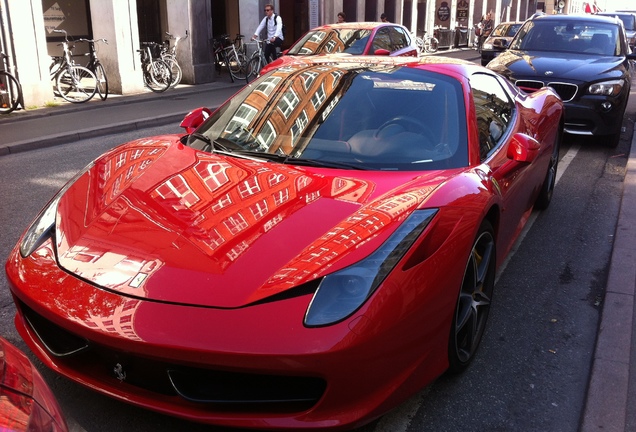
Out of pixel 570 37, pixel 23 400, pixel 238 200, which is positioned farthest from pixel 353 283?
pixel 570 37

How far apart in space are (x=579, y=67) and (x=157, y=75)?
32.6 feet

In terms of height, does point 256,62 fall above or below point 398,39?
below

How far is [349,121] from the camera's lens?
3781 mm

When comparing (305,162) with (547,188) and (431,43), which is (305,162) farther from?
(431,43)

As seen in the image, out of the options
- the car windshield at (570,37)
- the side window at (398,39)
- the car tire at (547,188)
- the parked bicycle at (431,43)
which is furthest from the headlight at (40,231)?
the parked bicycle at (431,43)

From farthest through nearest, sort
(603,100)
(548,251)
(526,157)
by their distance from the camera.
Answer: (603,100), (548,251), (526,157)

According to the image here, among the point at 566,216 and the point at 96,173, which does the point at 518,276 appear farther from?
the point at 96,173

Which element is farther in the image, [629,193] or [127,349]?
[629,193]

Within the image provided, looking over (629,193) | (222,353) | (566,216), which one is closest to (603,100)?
(629,193)

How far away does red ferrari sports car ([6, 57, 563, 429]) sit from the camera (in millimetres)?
2434

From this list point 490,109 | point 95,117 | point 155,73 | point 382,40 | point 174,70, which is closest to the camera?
point 490,109

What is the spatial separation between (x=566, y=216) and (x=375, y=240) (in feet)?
13.2

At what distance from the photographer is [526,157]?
394cm

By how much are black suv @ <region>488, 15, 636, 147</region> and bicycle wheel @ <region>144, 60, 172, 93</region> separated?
828 cm
